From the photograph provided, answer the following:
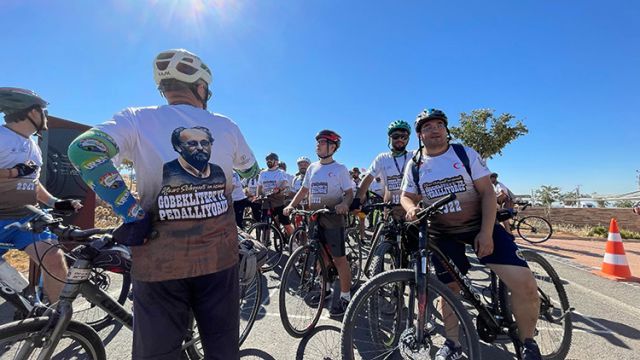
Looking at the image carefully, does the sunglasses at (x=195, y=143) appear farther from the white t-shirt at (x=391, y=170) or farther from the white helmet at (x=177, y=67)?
the white t-shirt at (x=391, y=170)

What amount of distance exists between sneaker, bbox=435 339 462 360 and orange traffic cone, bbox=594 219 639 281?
5.43m

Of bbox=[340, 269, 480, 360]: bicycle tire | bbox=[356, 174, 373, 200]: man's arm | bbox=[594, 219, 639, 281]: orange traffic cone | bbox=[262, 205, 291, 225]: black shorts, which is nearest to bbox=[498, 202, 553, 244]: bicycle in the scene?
bbox=[594, 219, 639, 281]: orange traffic cone

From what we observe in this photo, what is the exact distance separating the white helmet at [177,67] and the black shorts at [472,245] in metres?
2.29

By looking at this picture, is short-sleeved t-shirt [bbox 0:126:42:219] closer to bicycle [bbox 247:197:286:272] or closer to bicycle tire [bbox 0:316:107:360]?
bicycle tire [bbox 0:316:107:360]

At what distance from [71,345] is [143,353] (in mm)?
808

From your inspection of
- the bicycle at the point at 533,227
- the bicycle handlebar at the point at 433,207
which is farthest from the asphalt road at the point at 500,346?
the bicycle at the point at 533,227

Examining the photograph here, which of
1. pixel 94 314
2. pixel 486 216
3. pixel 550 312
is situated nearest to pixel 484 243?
pixel 486 216

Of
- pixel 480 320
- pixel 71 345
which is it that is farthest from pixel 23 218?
pixel 480 320

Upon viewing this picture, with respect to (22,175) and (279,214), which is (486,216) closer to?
(22,175)

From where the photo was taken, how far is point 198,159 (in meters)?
1.55

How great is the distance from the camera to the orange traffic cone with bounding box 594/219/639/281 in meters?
5.45

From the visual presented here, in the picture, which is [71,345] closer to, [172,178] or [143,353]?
[143,353]

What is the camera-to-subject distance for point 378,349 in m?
2.54

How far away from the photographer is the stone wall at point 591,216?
54.5 ft
